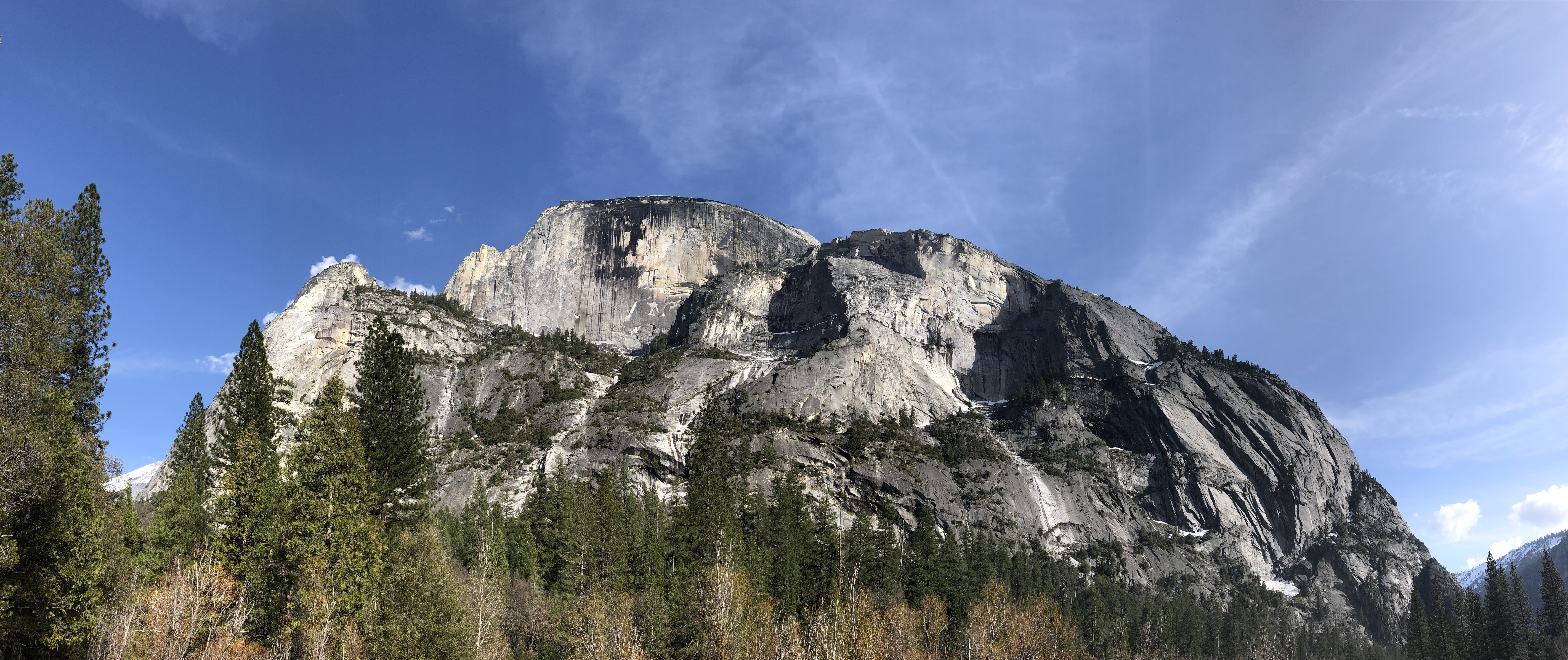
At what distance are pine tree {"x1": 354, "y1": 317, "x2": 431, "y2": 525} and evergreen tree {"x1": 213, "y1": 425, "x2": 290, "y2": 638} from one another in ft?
12.8

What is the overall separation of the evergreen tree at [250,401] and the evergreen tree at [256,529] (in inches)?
212

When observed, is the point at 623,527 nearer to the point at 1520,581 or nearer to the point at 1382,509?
the point at 1520,581

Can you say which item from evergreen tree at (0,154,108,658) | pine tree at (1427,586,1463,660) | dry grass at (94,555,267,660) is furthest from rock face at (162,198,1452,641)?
evergreen tree at (0,154,108,658)

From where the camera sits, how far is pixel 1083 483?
143m

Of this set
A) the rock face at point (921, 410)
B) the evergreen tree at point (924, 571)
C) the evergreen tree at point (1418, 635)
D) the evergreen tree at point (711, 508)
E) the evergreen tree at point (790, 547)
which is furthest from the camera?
the rock face at point (921, 410)

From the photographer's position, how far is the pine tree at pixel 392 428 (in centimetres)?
3369

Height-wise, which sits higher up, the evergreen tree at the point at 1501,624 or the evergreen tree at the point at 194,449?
the evergreen tree at the point at 194,449

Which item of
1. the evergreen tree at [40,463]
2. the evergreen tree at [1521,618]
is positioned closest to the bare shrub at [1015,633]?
the evergreen tree at [40,463]

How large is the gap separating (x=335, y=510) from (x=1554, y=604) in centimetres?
13746

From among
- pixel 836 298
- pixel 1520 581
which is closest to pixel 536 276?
pixel 836 298

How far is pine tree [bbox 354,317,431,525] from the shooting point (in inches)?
1326

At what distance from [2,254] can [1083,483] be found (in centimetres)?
15068

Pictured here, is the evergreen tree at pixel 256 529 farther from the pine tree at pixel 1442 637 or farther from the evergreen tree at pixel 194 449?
the pine tree at pixel 1442 637

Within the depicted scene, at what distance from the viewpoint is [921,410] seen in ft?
534
